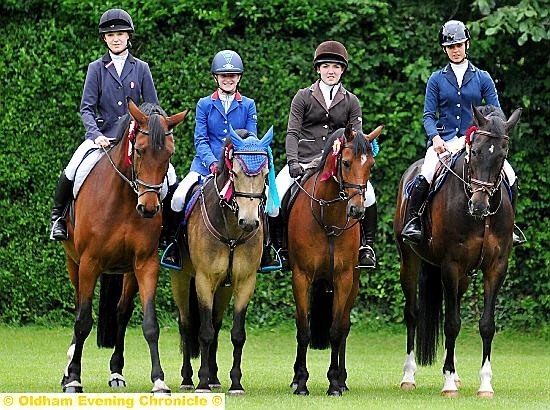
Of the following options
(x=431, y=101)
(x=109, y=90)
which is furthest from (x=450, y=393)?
(x=109, y=90)

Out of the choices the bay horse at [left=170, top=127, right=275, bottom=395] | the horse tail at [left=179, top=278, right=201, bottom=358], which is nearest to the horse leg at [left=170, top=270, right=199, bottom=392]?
the horse tail at [left=179, top=278, right=201, bottom=358]

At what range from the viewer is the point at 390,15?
17359 mm

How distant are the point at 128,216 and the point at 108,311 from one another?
1.84 metres

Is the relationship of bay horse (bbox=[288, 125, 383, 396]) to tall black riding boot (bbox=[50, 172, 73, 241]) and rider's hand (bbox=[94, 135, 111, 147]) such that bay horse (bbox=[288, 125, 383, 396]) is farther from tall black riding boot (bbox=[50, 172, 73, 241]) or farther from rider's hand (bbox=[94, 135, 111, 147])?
tall black riding boot (bbox=[50, 172, 73, 241])

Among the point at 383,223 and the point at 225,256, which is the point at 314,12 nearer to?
the point at 383,223

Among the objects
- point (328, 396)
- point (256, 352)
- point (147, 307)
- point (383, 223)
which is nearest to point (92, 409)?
point (147, 307)

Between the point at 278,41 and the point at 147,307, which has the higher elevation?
the point at 278,41

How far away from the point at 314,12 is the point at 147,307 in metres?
7.08

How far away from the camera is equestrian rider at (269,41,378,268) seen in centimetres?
1266

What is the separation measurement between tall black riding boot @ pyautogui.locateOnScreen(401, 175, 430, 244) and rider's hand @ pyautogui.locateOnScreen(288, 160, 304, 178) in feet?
4.04

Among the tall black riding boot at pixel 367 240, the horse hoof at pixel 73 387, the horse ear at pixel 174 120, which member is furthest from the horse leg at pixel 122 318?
the tall black riding boot at pixel 367 240

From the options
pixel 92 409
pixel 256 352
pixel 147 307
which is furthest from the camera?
pixel 256 352

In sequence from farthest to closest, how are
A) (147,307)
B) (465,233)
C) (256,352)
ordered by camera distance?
(256,352)
(465,233)
(147,307)

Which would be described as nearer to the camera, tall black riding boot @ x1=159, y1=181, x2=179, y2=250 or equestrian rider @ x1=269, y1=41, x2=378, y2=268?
tall black riding boot @ x1=159, y1=181, x2=179, y2=250
